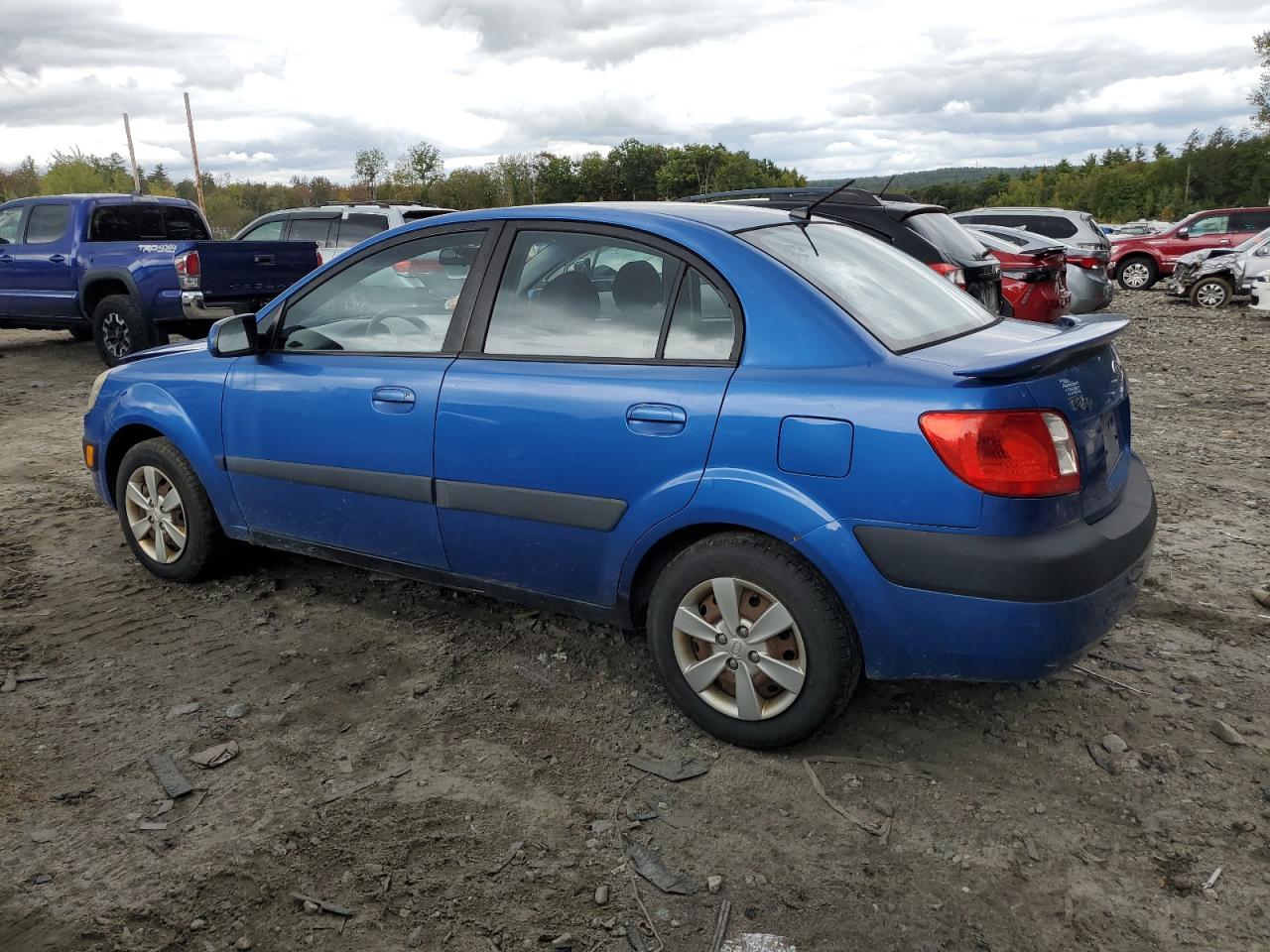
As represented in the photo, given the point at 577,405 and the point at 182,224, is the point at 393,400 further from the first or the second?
the point at 182,224

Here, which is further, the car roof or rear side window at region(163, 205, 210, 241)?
rear side window at region(163, 205, 210, 241)

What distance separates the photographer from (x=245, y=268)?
360 inches

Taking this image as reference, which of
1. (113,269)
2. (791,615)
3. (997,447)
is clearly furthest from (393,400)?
(113,269)

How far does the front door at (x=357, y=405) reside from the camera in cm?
364

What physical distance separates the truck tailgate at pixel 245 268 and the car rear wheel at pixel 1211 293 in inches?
582

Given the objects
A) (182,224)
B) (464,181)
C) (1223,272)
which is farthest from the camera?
(464,181)

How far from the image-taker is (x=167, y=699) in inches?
140

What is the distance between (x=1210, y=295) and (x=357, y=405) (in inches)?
675

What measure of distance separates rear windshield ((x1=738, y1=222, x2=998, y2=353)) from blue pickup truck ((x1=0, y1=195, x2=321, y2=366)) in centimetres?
714

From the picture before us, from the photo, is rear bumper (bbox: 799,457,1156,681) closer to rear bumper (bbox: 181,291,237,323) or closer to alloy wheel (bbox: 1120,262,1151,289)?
rear bumper (bbox: 181,291,237,323)

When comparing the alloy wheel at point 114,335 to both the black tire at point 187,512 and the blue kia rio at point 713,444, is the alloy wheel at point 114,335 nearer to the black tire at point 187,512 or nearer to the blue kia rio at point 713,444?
the black tire at point 187,512

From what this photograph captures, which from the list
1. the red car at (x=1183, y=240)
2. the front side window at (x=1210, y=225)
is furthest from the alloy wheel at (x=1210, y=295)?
the front side window at (x=1210, y=225)

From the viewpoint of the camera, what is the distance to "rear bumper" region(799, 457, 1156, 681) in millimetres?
2652

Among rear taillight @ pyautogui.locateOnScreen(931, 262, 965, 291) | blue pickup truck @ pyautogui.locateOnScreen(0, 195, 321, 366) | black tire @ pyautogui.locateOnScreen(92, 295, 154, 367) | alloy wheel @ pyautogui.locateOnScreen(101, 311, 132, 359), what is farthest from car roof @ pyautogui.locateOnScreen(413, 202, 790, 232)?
alloy wheel @ pyautogui.locateOnScreen(101, 311, 132, 359)
